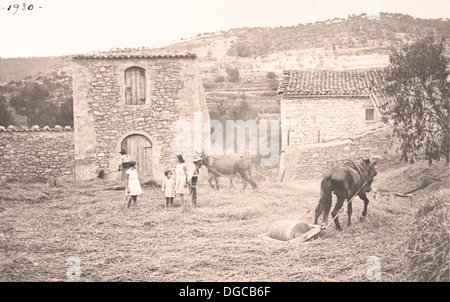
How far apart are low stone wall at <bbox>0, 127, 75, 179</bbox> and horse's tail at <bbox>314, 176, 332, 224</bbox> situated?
15.8 feet

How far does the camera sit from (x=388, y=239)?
22.8 feet

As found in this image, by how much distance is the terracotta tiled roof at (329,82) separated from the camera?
9148 millimetres

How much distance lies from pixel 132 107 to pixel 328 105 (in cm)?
404

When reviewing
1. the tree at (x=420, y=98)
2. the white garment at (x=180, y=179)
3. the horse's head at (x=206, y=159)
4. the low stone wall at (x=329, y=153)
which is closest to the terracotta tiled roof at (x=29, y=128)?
the horse's head at (x=206, y=159)

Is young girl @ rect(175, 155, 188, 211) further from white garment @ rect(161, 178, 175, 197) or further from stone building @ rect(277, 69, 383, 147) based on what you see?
stone building @ rect(277, 69, 383, 147)

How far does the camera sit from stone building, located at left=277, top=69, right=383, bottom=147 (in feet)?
27.8

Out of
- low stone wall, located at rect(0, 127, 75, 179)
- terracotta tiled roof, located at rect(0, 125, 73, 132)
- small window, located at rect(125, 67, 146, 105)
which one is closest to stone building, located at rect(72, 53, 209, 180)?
small window, located at rect(125, 67, 146, 105)

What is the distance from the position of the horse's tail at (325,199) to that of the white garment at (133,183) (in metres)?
3.09

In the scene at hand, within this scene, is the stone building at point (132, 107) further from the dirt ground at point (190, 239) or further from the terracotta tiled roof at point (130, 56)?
the dirt ground at point (190, 239)

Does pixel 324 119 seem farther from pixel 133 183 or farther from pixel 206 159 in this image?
pixel 133 183

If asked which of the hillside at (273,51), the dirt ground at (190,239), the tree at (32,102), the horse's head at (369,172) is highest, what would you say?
the hillside at (273,51)

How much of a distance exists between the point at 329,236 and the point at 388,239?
2.70ft

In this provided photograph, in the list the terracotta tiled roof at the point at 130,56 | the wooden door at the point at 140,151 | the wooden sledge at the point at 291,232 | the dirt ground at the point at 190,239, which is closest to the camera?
the dirt ground at the point at 190,239
